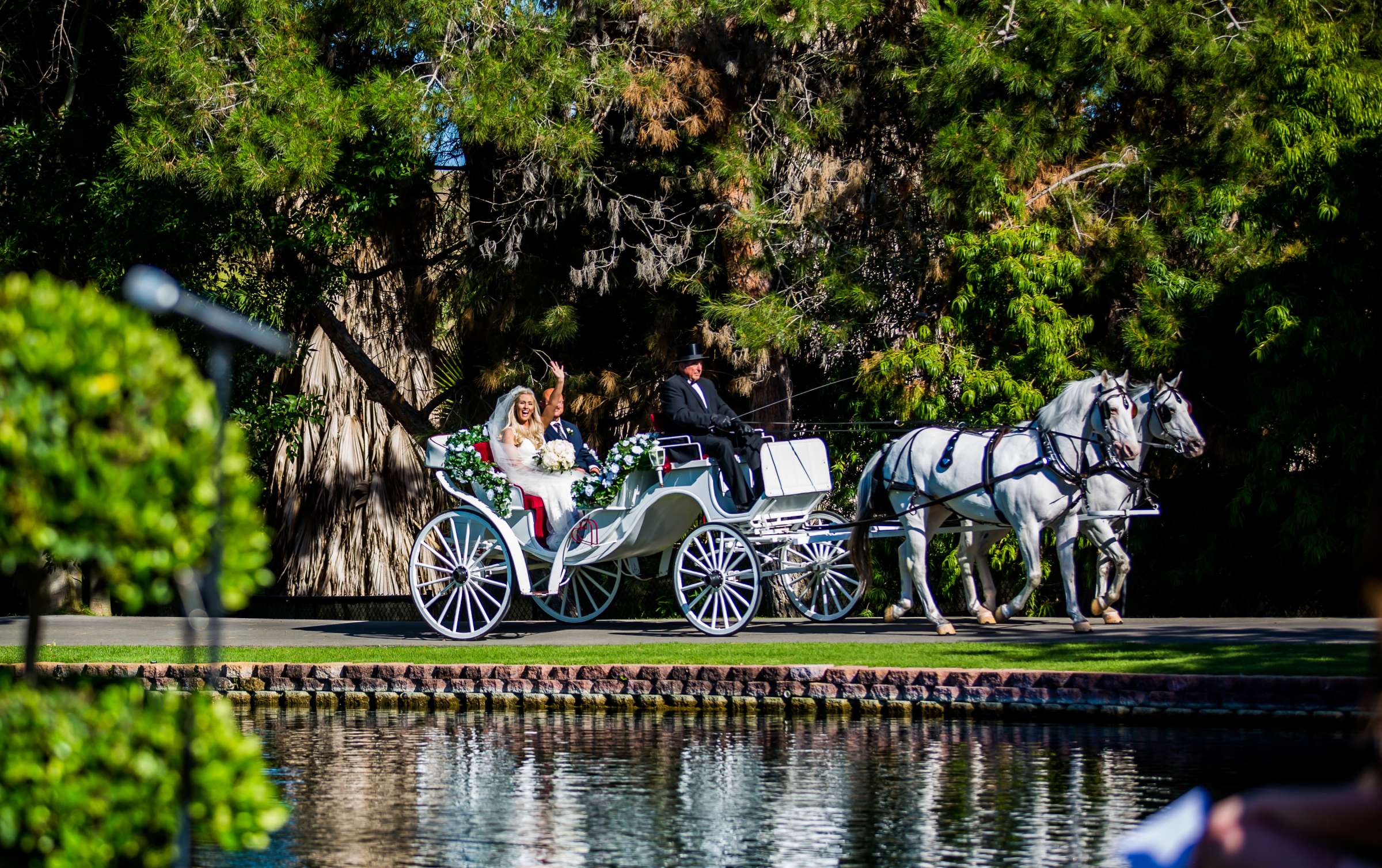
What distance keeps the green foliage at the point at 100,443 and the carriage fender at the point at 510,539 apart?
10.3 m

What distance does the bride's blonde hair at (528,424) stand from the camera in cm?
1522

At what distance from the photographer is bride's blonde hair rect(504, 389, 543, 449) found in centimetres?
1522

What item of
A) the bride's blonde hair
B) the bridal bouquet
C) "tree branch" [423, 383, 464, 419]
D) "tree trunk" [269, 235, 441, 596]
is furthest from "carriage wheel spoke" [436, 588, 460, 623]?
"tree trunk" [269, 235, 441, 596]

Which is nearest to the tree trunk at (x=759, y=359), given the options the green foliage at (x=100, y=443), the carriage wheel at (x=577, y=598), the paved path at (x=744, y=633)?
the paved path at (x=744, y=633)

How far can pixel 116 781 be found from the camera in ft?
14.5

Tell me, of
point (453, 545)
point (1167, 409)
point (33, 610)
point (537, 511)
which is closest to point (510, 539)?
point (537, 511)

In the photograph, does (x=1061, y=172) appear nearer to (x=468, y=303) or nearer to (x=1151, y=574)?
(x=1151, y=574)

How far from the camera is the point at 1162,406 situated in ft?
48.0

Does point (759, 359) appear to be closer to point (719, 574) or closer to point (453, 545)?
point (719, 574)

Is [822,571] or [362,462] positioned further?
[362,462]

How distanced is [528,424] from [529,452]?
33cm

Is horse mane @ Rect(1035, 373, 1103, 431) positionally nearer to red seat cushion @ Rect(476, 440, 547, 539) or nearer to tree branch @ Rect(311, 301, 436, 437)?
red seat cushion @ Rect(476, 440, 547, 539)

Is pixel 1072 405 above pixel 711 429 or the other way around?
above

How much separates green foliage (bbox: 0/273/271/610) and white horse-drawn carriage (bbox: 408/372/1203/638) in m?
10.0
